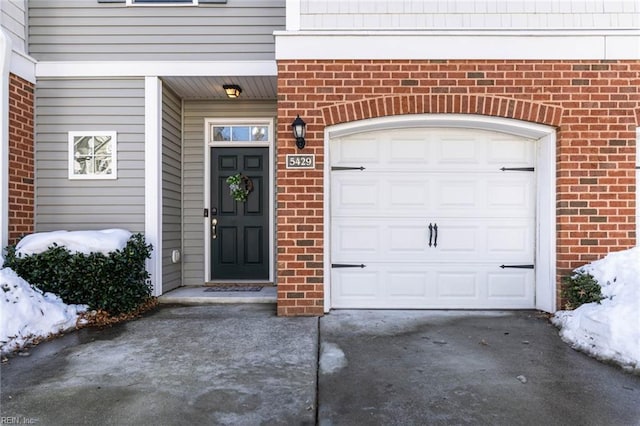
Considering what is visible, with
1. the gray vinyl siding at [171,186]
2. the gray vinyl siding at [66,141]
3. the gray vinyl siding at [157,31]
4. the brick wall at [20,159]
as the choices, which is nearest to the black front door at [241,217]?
the gray vinyl siding at [171,186]

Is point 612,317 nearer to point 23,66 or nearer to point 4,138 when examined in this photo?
point 4,138

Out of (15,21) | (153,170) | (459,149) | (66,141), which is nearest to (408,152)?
(459,149)

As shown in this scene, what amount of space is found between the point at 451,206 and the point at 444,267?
2.44 ft

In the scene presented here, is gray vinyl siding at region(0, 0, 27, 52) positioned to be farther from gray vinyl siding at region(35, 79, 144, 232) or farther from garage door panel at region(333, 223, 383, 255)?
garage door panel at region(333, 223, 383, 255)

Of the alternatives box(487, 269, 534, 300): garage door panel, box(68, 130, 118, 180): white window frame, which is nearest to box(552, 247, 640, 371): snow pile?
box(487, 269, 534, 300): garage door panel

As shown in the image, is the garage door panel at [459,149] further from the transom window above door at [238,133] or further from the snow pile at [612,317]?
the transom window above door at [238,133]

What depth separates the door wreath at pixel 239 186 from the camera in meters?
6.06

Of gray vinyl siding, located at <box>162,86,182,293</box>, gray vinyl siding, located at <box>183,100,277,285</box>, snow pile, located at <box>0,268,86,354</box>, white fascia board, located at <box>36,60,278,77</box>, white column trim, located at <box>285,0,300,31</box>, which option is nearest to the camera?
snow pile, located at <box>0,268,86,354</box>

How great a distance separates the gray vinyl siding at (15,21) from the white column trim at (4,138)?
0.84ft

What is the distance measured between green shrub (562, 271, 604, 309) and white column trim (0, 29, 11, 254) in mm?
6525

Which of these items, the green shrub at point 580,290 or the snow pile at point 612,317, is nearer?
the snow pile at point 612,317

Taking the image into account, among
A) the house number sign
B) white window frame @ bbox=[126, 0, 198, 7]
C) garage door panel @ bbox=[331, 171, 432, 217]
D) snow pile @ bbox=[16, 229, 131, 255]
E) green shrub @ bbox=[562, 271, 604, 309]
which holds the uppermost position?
white window frame @ bbox=[126, 0, 198, 7]

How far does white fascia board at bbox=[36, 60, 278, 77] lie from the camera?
537 centimetres

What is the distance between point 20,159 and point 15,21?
180cm
